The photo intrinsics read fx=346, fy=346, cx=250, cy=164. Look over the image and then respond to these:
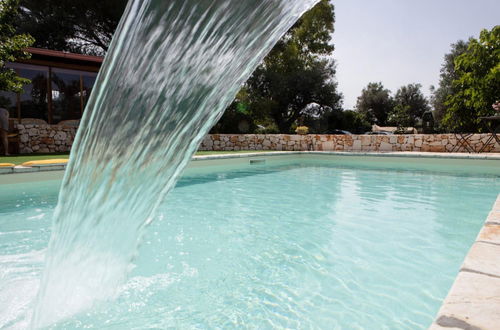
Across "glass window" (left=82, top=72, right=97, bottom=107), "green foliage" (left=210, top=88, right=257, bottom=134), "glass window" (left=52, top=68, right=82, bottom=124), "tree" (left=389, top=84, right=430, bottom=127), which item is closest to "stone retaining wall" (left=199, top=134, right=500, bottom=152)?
"green foliage" (left=210, top=88, right=257, bottom=134)

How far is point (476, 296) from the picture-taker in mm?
1410

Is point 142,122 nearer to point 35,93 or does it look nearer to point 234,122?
point 35,93

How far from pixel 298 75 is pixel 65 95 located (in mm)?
14523

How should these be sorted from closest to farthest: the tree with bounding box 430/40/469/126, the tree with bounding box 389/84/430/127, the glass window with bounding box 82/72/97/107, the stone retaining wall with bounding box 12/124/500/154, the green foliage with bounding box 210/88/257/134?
1. the stone retaining wall with bounding box 12/124/500/154
2. the glass window with bounding box 82/72/97/107
3. the green foliage with bounding box 210/88/257/134
4. the tree with bounding box 430/40/469/126
5. the tree with bounding box 389/84/430/127

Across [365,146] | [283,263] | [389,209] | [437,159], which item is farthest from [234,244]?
[365,146]

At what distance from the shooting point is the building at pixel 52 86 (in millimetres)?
11570

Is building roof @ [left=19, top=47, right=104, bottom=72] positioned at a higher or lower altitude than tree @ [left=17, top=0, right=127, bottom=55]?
lower

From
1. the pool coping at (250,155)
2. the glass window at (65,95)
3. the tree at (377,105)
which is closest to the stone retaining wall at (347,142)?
the pool coping at (250,155)

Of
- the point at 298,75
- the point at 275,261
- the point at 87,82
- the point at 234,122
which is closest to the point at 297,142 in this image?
the point at 234,122

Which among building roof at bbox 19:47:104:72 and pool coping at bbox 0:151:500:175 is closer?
pool coping at bbox 0:151:500:175

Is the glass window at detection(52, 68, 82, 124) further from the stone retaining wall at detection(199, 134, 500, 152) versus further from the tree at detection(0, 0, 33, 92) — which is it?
the stone retaining wall at detection(199, 134, 500, 152)

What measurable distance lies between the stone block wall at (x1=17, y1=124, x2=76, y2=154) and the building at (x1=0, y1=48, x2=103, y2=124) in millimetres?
768

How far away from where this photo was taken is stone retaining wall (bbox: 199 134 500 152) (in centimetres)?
1421

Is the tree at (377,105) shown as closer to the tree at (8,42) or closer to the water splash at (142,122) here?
the tree at (8,42)
